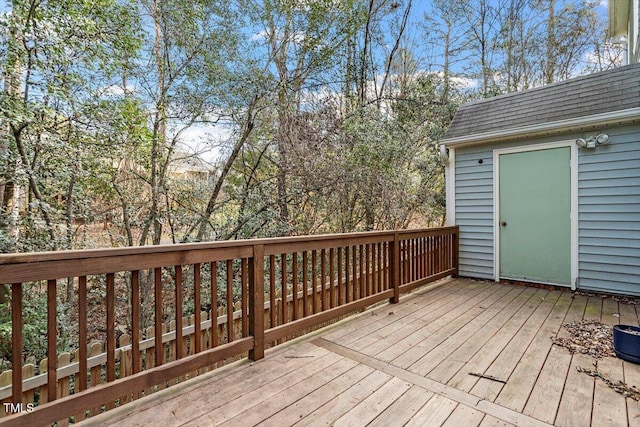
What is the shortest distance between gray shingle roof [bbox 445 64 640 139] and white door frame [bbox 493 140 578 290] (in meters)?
0.33

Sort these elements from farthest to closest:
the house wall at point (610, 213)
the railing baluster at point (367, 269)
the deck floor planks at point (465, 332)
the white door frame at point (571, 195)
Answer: the white door frame at point (571, 195) < the house wall at point (610, 213) < the railing baluster at point (367, 269) < the deck floor planks at point (465, 332)

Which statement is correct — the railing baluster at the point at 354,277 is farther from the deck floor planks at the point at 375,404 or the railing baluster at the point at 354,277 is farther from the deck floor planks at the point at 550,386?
the deck floor planks at the point at 550,386

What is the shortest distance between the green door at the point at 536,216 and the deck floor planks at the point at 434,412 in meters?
3.50

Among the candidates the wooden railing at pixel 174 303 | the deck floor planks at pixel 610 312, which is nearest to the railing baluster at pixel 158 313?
the wooden railing at pixel 174 303

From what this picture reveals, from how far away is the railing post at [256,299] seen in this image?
235cm

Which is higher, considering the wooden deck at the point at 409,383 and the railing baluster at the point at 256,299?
the railing baluster at the point at 256,299

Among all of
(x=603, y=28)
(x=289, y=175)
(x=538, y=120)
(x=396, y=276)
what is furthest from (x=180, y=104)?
(x=603, y=28)

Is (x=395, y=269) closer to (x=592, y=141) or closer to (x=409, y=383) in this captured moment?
(x=409, y=383)

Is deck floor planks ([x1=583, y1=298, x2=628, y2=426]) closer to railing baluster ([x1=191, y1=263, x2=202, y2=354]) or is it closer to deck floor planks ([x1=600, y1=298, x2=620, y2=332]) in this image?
deck floor planks ([x1=600, y1=298, x2=620, y2=332])

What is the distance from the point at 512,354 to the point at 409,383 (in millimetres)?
994

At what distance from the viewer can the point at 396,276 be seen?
3.75 meters

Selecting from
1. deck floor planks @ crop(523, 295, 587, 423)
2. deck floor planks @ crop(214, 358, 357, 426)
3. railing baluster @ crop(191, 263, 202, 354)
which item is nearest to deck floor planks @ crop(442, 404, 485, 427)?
deck floor planks @ crop(523, 295, 587, 423)

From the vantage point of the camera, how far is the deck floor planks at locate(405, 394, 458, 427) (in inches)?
66.5

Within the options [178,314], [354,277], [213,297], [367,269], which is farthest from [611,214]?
[178,314]
